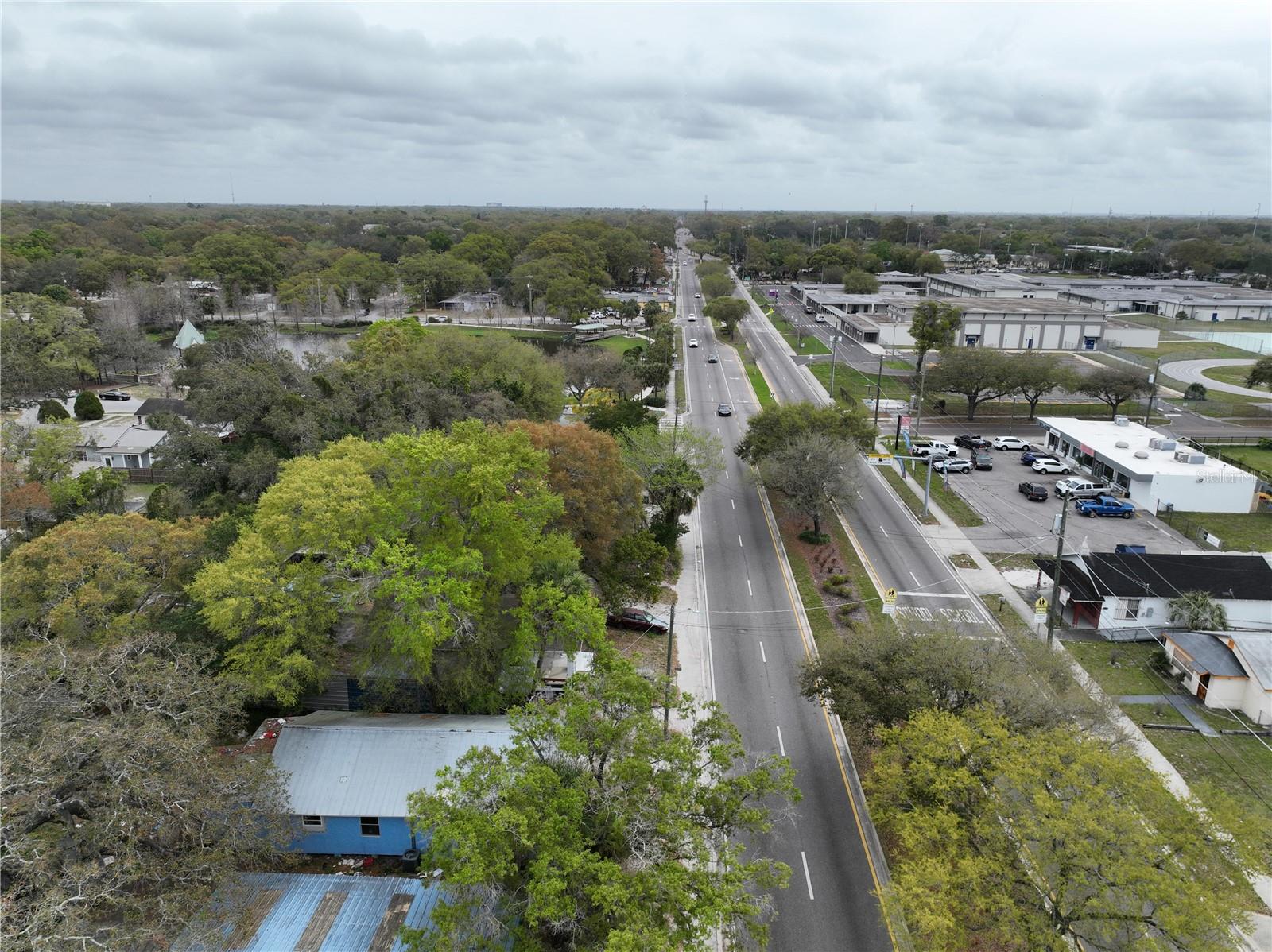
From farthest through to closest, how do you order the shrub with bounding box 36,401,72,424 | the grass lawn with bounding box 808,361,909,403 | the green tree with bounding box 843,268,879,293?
the green tree with bounding box 843,268,879,293 < the grass lawn with bounding box 808,361,909,403 < the shrub with bounding box 36,401,72,424

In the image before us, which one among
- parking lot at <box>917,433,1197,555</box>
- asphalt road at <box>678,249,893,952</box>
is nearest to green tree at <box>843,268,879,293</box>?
parking lot at <box>917,433,1197,555</box>

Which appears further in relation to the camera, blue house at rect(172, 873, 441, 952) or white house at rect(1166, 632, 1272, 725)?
white house at rect(1166, 632, 1272, 725)

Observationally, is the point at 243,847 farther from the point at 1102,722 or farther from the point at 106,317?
the point at 106,317

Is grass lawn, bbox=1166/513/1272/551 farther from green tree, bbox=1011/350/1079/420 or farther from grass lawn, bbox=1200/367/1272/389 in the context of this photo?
grass lawn, bbox=1200/367/1272/389

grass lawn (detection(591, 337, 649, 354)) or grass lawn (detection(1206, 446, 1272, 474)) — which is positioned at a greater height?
grass lawn (detection(591, 337, 649, 354))

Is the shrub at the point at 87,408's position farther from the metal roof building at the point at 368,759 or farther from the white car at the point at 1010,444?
the white car at the point at 1010,444

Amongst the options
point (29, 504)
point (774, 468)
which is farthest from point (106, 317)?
point (774, 468)

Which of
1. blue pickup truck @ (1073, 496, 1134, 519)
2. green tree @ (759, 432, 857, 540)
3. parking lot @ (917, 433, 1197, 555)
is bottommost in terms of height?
parking lot @ (917, 433, 1197, 555)
